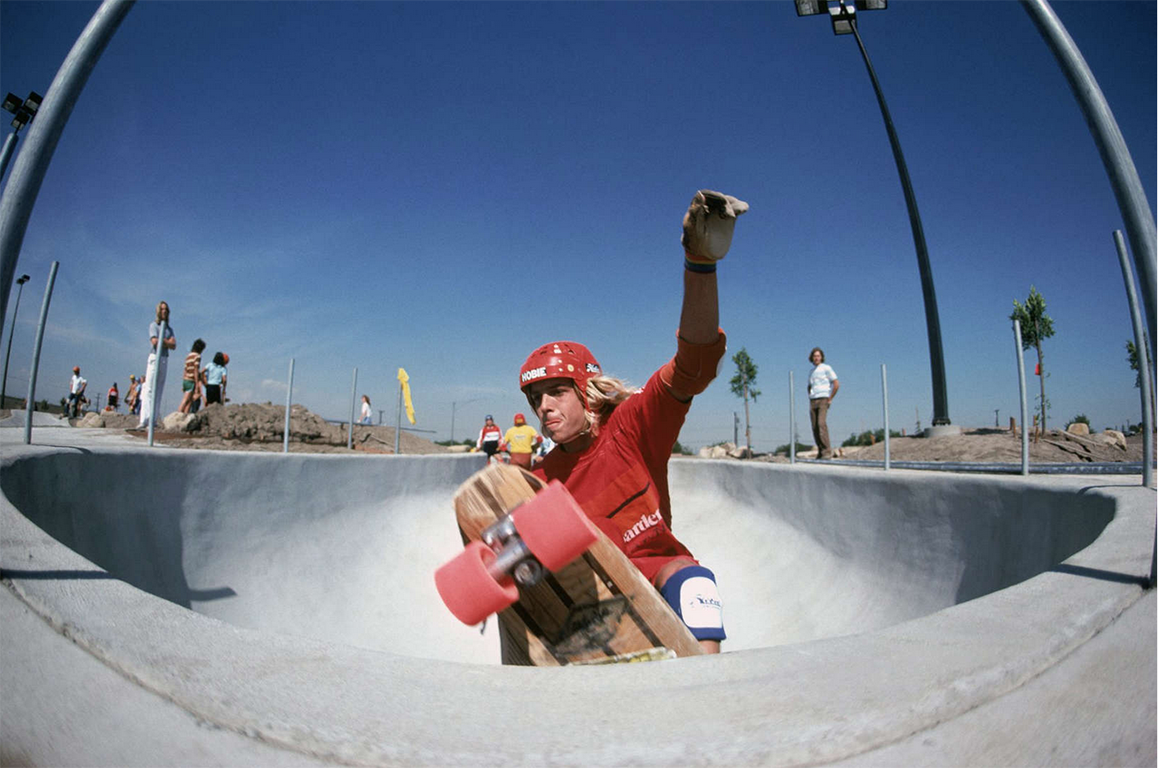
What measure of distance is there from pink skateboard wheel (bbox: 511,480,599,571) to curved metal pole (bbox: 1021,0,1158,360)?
1442 millimetres

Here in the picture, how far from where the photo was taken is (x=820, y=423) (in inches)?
395

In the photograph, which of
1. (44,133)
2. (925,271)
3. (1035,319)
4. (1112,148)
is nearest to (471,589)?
(44,133)

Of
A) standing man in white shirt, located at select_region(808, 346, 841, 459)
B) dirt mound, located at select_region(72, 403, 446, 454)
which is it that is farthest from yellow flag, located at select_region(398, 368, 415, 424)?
standing man in white shirt, located at select_region(808, 346, 841, 459)

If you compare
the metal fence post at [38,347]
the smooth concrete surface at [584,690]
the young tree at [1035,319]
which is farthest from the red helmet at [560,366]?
the young tree at [1035,319]

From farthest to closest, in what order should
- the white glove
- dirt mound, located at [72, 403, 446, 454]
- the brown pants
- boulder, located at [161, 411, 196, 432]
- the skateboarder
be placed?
the skateboarder < the brown pants < boulder, located at [161, 411, 196, 432] < dirt mound, located at [72, 403, 446, 454] < the white glove

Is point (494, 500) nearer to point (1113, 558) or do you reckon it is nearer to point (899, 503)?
point (1113, 558)

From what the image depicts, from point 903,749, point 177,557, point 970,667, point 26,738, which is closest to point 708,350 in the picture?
point 970,667

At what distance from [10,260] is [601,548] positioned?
6.23 feet

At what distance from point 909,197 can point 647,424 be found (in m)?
11.4

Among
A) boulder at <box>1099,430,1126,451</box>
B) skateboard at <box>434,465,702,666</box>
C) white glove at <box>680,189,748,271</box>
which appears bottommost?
skateboard at <box>434,465,702,666</box>

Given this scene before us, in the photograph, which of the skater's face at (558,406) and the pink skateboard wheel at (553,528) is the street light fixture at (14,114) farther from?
the pink skateboard wheel at (553,528)

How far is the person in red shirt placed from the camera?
1.81 m

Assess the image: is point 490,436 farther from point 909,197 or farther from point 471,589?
point 471,589

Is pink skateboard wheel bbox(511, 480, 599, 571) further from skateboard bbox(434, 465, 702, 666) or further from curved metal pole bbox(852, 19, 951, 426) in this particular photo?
curved metal pole bbox(852, 19, 951, 426)
